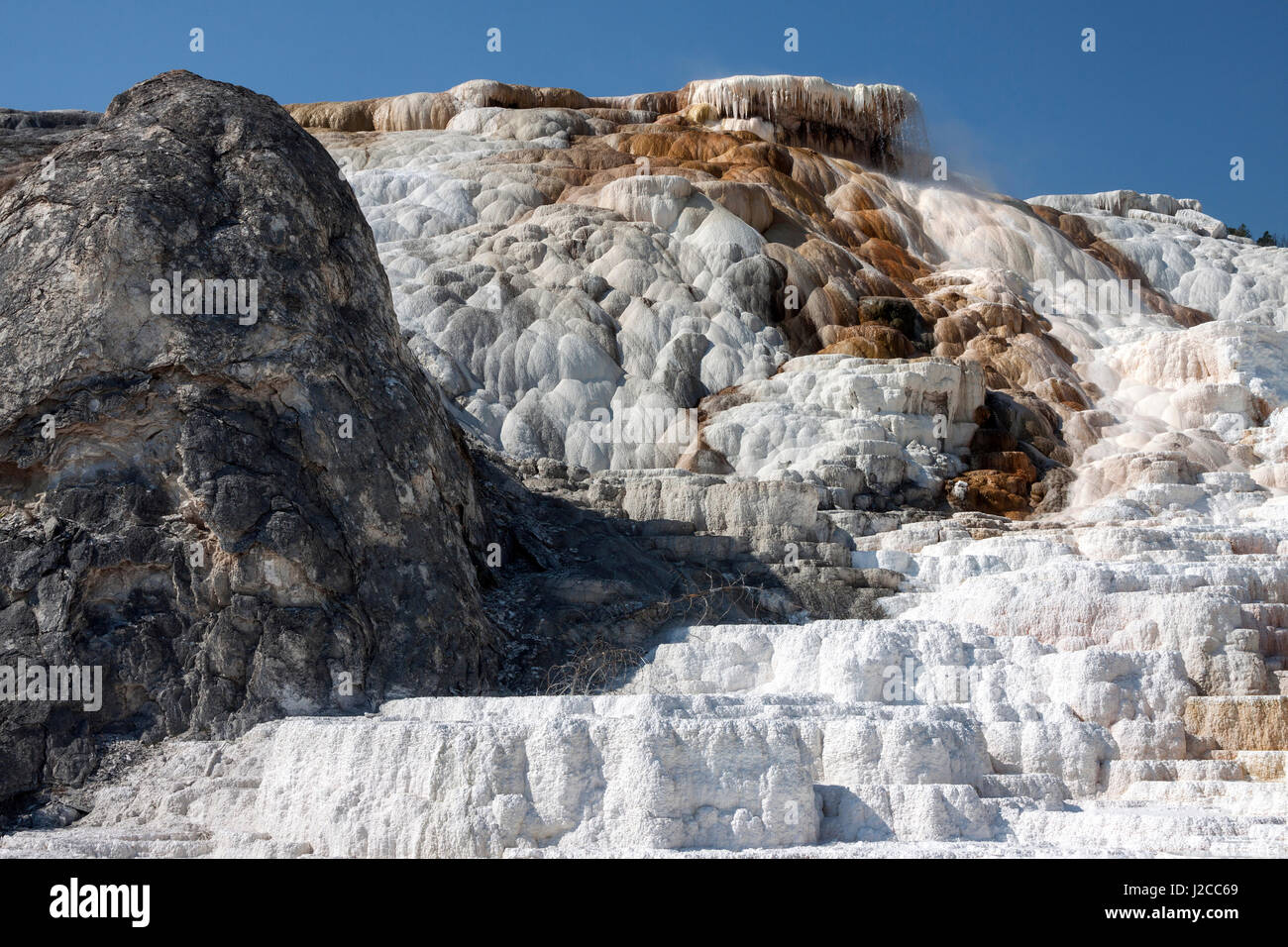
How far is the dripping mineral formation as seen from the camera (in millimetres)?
7953

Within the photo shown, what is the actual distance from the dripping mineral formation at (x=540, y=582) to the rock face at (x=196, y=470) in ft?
0.09

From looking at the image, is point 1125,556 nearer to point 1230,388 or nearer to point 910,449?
point 910,449

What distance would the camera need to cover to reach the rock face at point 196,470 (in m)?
9.58

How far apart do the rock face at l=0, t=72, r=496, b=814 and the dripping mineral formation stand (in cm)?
3

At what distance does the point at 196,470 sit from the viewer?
9922 millimetres

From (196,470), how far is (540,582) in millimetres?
3519
